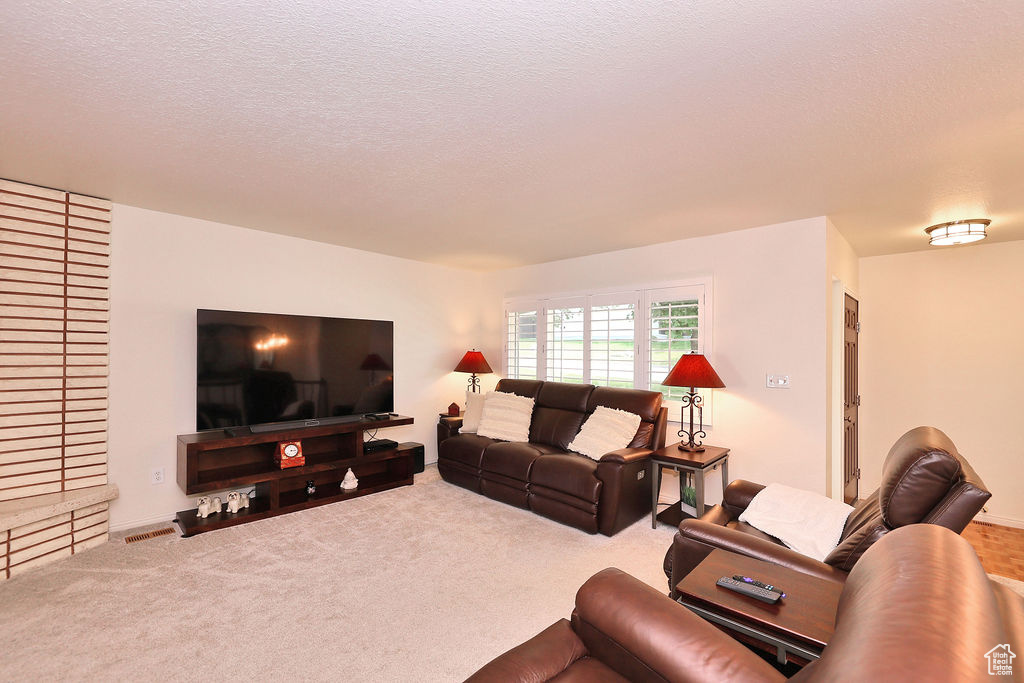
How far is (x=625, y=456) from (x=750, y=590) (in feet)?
6.51

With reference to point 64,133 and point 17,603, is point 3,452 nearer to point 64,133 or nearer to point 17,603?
point 17,603

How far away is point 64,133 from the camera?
220 centimetres

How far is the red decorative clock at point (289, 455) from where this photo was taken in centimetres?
379

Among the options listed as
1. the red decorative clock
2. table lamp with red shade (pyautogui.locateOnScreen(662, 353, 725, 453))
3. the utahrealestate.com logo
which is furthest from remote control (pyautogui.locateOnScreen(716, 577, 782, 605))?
the red decorative clock

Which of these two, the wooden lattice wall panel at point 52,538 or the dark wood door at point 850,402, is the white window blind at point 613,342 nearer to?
the dark wood door at point 850,402

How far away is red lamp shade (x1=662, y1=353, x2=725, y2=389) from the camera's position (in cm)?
350

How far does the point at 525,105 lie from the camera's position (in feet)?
6.23

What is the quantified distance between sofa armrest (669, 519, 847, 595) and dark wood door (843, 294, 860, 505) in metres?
2.92

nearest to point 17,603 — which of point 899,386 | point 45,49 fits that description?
point 45,49

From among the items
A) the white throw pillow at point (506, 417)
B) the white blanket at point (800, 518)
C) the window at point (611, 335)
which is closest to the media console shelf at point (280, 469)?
the white throw pillow at point (506, 417)

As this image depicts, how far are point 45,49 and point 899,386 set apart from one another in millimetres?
6294

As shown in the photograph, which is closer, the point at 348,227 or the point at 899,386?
the point at 348,227

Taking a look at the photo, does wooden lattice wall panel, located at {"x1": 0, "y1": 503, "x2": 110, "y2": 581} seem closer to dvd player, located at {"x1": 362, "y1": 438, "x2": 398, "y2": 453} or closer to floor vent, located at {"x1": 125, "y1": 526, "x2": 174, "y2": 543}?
floor vent, located at {"x1": 125, "y1": 526, "x2": 174, "y2": 543}

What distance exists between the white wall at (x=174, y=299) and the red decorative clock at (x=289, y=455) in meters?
0.71
